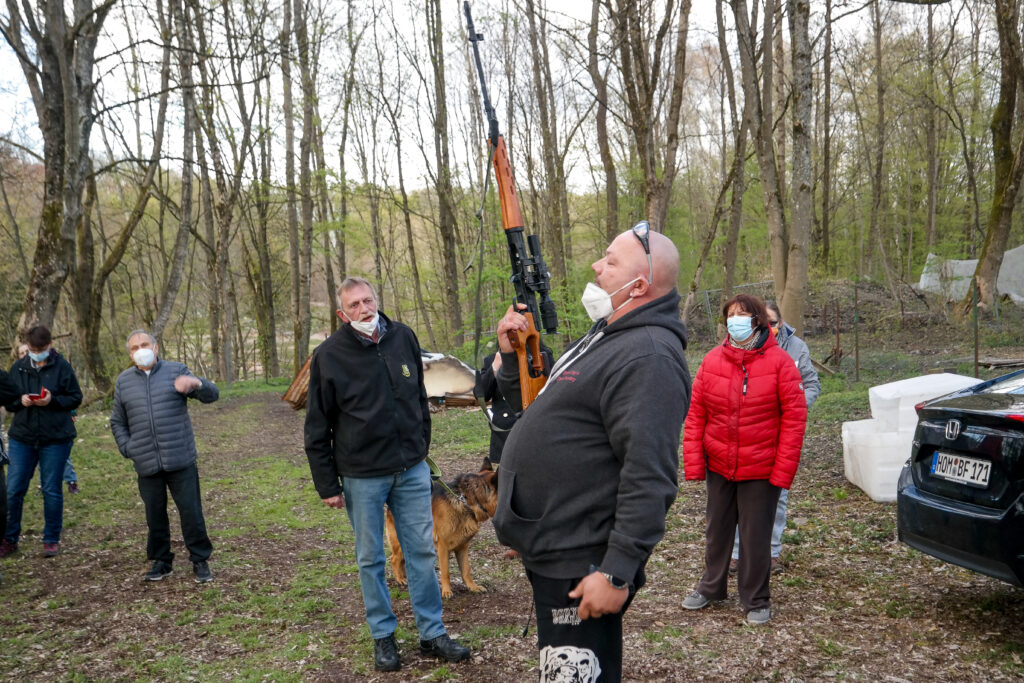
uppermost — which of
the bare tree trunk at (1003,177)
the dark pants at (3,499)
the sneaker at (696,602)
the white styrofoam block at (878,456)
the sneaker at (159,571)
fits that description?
the bare tree trunk at (1003,177)

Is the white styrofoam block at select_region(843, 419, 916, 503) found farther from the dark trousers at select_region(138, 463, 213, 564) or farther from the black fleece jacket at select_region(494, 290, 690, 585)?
the dark trousers at select_region(138, 463, 213, 564)

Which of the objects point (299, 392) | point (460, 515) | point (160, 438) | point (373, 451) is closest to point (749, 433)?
point (460, 515)

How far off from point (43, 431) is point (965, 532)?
705 cm

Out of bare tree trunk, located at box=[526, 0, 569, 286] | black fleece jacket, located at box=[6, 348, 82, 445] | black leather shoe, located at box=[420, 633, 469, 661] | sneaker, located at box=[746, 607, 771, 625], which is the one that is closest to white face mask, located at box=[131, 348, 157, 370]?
black fleece jacket, located at box=[6, 348, 82, 445]

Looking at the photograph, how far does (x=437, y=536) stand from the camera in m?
5.33

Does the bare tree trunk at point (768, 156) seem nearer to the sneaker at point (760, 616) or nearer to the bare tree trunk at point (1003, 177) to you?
the bare tree trunk at point (1003, 177)

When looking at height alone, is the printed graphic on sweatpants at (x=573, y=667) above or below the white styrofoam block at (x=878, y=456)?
above

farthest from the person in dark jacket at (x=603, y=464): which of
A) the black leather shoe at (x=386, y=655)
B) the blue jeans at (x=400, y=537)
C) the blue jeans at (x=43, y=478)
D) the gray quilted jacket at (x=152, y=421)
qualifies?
the blue jeans at (x=43, y=478)

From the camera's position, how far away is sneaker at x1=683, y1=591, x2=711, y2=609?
4.88 metres

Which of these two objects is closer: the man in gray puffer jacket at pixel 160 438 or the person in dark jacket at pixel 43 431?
the man in gray puffer jacket at pixel 160 438

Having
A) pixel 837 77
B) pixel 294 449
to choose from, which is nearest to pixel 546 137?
pixel 294 449

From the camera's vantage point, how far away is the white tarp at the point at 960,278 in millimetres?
18797

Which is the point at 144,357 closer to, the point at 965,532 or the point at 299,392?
the point at 965,532

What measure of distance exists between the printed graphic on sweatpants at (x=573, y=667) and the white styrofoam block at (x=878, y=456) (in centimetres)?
492
